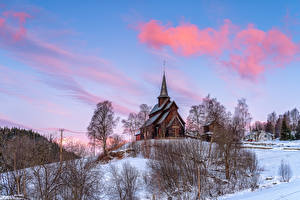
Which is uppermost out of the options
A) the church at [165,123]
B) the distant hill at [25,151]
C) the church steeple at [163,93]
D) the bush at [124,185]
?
the church steeple at [163,93]

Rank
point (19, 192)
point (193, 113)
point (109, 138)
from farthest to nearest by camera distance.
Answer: point (193, 113) → point (109, 138) → point (19, 192)

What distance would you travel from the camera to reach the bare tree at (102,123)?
173 feet

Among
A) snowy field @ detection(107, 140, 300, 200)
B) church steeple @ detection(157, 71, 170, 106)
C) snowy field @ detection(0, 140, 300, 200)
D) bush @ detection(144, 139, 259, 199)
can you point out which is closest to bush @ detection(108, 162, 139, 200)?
snowy field @ detection(0, 140, 300, 200)

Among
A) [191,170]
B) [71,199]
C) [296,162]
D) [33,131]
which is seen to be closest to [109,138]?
[33,131]

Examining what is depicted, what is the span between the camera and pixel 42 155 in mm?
24547

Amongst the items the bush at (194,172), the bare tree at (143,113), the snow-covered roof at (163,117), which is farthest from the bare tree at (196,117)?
the bush at (194,172)

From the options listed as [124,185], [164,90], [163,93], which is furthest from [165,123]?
[124,185]

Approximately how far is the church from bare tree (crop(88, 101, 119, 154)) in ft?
27.3

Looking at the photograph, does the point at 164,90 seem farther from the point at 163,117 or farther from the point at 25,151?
the point at 25,151

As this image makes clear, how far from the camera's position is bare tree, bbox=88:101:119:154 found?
52.6 metres

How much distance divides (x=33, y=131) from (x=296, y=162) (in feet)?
127

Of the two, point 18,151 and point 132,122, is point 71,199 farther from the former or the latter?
point 132,122

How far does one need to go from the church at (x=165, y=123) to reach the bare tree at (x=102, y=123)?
328 inches

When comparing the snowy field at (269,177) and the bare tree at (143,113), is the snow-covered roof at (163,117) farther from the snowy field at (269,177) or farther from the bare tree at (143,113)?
the snowy field at (269,177)
